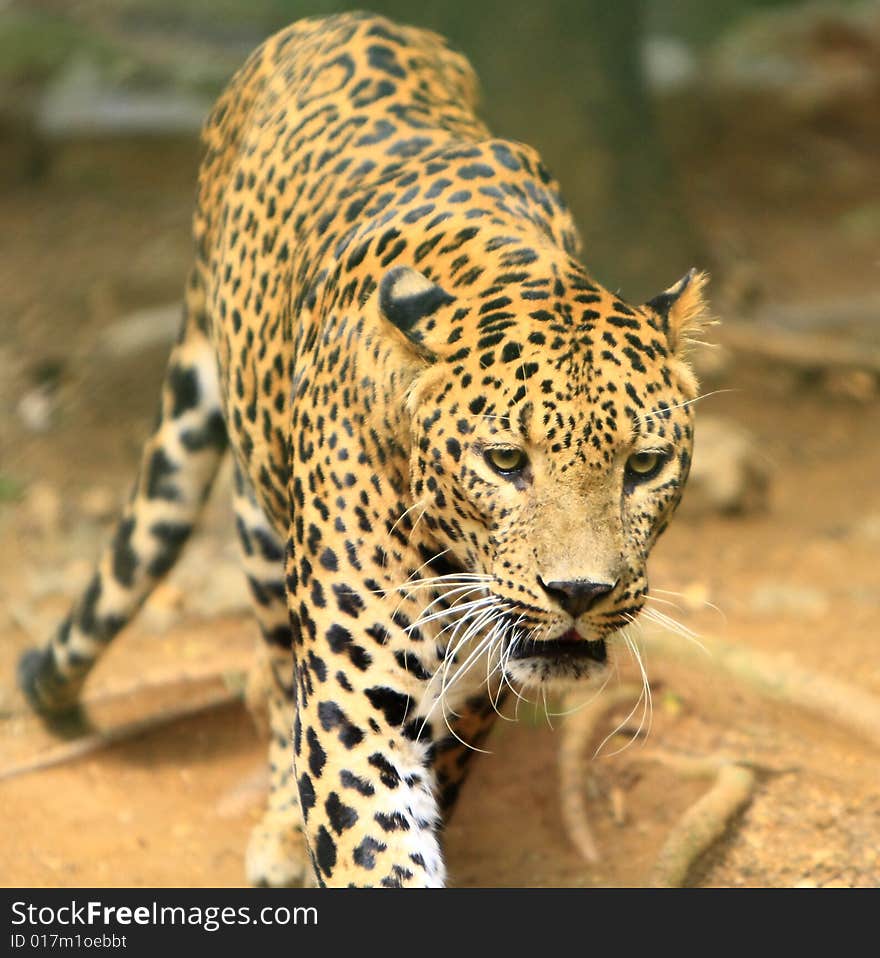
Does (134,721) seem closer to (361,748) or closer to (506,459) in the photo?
(361,748)

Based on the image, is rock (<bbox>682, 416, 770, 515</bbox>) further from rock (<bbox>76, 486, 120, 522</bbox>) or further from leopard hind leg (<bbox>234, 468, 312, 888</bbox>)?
leopard hind leg (<bbox>234, 468, 312, 888</bbox>)

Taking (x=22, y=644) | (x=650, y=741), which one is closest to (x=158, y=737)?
(x=22, y=644)

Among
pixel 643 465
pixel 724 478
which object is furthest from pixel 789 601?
pixel 643 465

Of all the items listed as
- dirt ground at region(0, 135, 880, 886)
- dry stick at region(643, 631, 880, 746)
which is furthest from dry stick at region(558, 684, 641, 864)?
dry stick at region(643, 631, 880, 746)

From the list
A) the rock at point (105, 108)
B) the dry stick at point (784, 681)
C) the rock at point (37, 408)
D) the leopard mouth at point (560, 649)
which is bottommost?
the rock at point (105, 108)

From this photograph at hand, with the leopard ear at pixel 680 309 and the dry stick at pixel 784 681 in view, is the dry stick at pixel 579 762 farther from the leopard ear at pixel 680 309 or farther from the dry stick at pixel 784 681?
the leopard ear at pixel 680 309

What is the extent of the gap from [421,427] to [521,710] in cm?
323

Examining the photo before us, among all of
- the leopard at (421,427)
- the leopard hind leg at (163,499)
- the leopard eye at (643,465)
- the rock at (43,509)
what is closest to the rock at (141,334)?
the rock at (43,509)

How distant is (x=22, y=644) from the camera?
822cm

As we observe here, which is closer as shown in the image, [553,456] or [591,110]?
[553,456]

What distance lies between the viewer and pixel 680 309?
4.18 m

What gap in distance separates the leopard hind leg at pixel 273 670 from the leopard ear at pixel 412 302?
200cm

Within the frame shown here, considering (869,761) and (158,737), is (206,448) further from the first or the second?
(869,761)

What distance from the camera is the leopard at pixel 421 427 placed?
3828 millimetres
